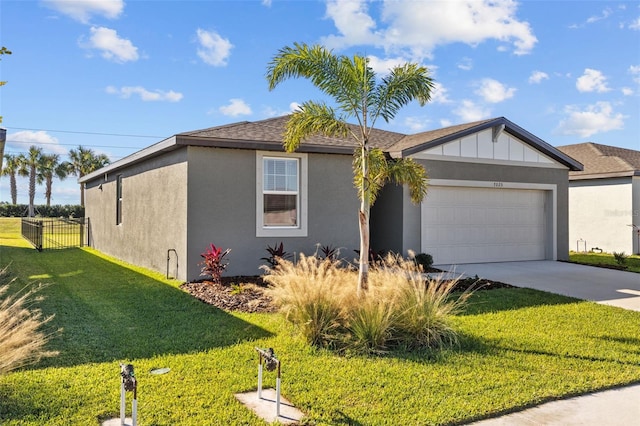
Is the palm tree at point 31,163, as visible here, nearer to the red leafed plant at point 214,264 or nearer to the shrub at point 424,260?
the red leafed plant at point 214,264

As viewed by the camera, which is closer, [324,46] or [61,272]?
[324,46]

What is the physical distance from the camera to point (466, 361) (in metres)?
4.99

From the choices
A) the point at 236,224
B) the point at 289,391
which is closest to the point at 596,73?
the point at 236,224

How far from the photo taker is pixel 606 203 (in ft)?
60.9

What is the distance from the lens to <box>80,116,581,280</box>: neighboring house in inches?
399

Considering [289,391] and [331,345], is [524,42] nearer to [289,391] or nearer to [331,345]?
[331,345]

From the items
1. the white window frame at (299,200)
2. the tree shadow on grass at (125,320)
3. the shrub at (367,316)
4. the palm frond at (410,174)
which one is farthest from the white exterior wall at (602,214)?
the tree shadow on grass at (125,320)

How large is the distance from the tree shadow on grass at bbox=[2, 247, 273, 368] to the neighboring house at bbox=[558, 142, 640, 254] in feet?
56.5

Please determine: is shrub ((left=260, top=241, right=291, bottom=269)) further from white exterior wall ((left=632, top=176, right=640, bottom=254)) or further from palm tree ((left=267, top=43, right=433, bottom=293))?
white exterior wall ((left=632, top=176, right=640, bottom=254))

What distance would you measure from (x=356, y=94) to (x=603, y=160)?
16.7 metres

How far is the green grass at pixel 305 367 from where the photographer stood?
3.73m

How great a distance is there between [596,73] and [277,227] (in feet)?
35.7

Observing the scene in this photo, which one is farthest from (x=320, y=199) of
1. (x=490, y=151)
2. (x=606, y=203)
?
(x=606, y=203)

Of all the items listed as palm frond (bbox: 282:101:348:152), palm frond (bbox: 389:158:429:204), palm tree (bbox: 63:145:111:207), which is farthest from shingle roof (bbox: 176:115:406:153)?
palm tree (bbox: 63:145:111:207)
